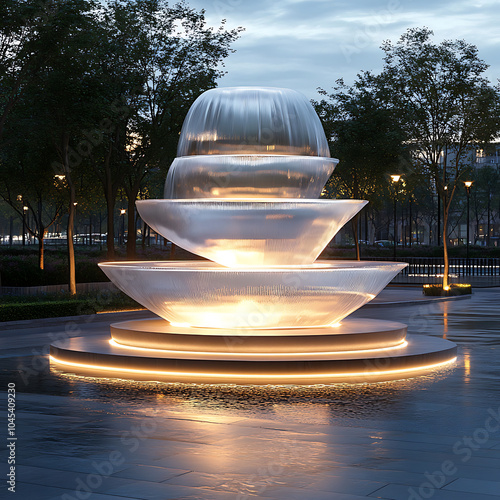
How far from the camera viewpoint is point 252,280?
45.8 feet

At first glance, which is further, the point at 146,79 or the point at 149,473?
the point at 146,79

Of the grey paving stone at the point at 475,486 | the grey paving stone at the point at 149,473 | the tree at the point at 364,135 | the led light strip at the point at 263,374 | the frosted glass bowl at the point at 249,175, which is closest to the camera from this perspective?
the grey paving stone at the point at 475,486

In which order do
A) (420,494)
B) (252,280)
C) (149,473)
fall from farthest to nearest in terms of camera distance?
(252,280) < (149,473) < (420,494)

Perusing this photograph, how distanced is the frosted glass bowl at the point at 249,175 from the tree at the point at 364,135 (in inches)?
942

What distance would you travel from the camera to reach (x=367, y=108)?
42.4 metres

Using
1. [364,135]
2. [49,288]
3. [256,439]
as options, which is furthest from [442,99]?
[256,439]

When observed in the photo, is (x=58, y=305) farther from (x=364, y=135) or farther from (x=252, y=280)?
(x=364, y=135)

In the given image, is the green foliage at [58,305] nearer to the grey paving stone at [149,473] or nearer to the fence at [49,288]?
the fence at [49,288]

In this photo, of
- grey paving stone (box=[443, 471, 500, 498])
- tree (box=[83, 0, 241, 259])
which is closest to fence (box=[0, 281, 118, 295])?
tree (box=[83, 0, 241, 259])

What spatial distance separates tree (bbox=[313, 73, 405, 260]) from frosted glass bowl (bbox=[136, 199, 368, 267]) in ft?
79.8

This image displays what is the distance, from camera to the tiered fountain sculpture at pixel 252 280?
1329 cm

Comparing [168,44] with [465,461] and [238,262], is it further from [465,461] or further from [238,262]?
[465,461]

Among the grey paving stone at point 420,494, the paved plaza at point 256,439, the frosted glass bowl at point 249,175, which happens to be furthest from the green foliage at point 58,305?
the grey paving stone at point 420,494

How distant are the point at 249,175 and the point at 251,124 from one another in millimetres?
965
